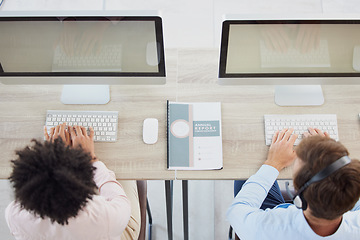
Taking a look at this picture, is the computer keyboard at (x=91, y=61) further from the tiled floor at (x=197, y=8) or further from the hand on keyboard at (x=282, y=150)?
the tiled floor at (x=197, y=8)

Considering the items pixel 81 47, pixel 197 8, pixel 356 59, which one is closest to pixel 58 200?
pixel 81 47

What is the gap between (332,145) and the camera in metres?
0.84

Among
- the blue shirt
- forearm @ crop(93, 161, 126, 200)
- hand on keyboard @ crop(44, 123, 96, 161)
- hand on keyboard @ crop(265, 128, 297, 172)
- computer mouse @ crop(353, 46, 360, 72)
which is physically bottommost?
the blue shirt

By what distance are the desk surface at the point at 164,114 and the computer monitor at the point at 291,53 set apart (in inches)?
4.0

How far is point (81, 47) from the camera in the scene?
1.05 meters

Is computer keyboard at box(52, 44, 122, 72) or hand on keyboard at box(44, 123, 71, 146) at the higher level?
computer keyboard at box(52, 44, 122, 72)

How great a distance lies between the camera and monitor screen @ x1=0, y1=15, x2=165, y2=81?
968 mm

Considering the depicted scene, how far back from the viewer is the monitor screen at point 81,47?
0.97m

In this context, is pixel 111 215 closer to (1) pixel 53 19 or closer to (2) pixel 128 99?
(2) pixel 128 99

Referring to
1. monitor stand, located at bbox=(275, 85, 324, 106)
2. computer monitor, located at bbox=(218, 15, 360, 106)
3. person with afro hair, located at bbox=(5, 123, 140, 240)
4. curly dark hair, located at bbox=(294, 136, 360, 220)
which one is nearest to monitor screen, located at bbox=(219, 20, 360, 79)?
computer monitor, located at bbox=(218, 15, 360, 106)

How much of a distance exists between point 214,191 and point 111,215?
1043 mm

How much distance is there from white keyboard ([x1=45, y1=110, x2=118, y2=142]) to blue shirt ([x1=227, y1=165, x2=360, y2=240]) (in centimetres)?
55

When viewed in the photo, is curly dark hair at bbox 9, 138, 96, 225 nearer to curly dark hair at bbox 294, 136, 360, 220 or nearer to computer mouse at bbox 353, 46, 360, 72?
curly dark hair at bbox 294, 136, 360, 220

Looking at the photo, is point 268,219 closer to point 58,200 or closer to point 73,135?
point 58,200
